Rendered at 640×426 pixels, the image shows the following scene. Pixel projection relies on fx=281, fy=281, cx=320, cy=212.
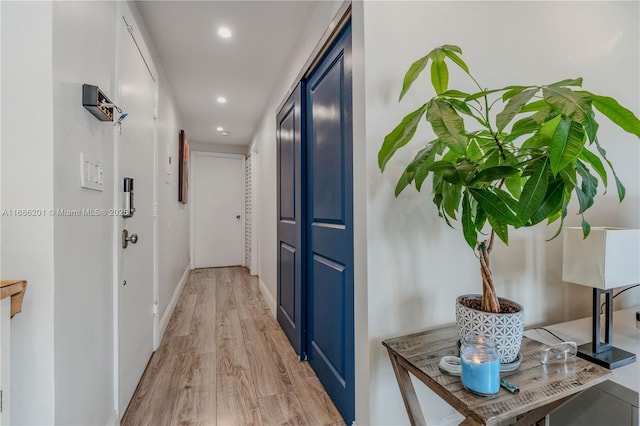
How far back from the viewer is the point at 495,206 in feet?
2.63

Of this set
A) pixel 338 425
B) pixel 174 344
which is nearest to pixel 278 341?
pixel 174 344

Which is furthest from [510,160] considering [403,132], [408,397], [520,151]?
[408,397]

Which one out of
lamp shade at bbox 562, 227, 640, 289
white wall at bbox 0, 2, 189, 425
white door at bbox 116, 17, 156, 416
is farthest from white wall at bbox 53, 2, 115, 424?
lamp shade at bbox 562, 227, 640, 289

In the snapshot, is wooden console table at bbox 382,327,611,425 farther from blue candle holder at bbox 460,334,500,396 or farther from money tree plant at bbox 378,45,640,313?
money tree plant at bbox 378,45,640,313

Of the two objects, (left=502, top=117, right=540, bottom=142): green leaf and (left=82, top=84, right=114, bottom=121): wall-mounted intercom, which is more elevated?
(left=82, top=84, right=114, bottom=121): wall-mounted intercom

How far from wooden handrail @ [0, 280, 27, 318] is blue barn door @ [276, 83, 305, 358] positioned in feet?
4.67

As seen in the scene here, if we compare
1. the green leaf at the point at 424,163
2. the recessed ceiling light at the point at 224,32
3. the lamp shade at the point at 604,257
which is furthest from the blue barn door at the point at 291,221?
the lamp shade at the point at 604,257

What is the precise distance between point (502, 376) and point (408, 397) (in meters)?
0.31

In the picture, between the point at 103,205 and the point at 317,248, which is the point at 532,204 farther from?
the point at 103,205

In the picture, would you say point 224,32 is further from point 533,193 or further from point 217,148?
point 217,148

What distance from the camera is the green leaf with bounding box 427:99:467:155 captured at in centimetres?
75

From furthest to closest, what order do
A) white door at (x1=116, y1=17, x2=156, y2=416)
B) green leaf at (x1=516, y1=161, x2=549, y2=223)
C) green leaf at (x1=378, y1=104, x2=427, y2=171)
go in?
white door at (x1=116, y1=17, x2=156, y2=416), green leaf at (x1=378, y1=104, x2=427, y2=171), green leaf at (x1=516, y1=161, x2=549, y2=223)

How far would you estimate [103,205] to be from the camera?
126 centimetres

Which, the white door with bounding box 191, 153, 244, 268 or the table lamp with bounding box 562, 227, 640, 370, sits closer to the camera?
the table lamp with bounding box 562, 227, 640, 370
